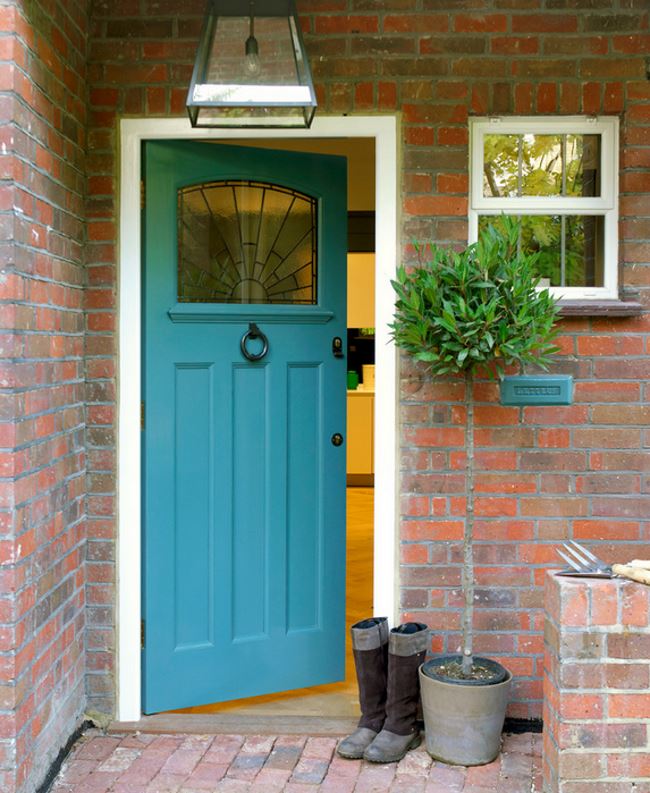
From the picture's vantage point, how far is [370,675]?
11.5 feet

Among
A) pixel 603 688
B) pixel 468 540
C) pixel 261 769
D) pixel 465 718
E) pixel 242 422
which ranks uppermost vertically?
pixel 242 422

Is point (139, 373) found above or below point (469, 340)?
below

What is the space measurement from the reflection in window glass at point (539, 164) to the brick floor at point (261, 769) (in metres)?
1.98

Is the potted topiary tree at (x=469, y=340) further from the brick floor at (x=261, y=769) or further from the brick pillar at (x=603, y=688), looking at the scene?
the brick pillar at (x=603, y=688)

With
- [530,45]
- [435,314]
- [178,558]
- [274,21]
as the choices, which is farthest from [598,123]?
[178,558]

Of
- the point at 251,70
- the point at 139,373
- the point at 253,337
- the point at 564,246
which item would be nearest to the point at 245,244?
the point at 253,337

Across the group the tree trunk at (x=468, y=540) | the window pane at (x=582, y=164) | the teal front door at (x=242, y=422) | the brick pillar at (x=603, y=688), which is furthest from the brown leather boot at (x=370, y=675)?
the window pane at (x=582, y=164)

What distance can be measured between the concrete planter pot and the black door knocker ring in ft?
4.33

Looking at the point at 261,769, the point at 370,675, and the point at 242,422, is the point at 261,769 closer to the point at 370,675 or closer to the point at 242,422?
the point at 370,675

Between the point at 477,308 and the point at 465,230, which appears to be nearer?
the point at 477,308

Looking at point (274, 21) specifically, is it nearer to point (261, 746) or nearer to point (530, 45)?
point (530, 45)

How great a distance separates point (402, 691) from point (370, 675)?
128 mm

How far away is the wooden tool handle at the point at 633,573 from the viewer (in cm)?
269

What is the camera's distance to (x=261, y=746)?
3482 millimetres
